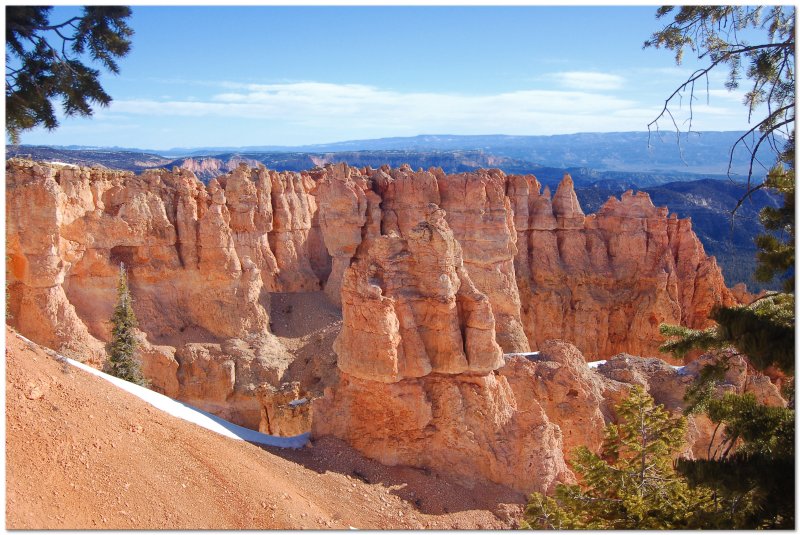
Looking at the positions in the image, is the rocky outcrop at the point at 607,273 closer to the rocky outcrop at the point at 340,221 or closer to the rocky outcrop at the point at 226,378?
the rocky outcrop at the point at 340,221

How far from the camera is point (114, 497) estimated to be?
980 cm

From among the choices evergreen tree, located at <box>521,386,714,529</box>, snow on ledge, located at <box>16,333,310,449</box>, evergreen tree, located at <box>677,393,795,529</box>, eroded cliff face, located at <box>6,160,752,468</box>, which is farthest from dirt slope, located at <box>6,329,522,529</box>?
evergreen tree, located at <box>677,393,795,529</box>

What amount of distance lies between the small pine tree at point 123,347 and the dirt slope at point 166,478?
420 inches

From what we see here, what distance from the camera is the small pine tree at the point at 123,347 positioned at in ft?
78.7

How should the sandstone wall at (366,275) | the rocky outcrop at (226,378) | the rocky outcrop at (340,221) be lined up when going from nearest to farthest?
the sandstone wall at (366,275), the rocky outcrop at (226,378), the rocky outcrop at (340,221)

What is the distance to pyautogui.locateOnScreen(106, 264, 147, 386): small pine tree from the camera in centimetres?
2400

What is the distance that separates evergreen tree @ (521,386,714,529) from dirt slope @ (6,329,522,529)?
7.67 feet

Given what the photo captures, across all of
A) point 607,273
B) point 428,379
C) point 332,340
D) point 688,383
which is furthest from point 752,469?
point 607,273

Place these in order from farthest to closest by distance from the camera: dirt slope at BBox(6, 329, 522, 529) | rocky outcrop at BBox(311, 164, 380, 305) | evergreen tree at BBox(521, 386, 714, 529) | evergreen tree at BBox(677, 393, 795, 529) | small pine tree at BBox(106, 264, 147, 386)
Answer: rocky outcrop at BBox(311, 164, 380, 305)
small pine tree at BBox(106, 264, 147, 386)
evergreen tree at BBox(521, 386, 714, 529)
dirt slope at BBox(6, 329, 522, 529)
evergreen tree at BBox(677, 393, 795, 529)


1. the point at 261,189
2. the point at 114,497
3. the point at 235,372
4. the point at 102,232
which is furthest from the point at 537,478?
the point at 261,189

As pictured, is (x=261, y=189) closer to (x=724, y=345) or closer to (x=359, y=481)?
(x=359, y=481)

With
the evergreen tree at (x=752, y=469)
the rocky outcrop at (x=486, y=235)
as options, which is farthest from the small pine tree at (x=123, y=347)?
the evergreen tree at (x=752, y=469)

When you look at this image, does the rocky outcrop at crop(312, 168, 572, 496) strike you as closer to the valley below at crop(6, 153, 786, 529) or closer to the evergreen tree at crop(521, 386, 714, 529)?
the valley below at crop(6, 153, 786, 529)

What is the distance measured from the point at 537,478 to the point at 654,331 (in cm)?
2743
